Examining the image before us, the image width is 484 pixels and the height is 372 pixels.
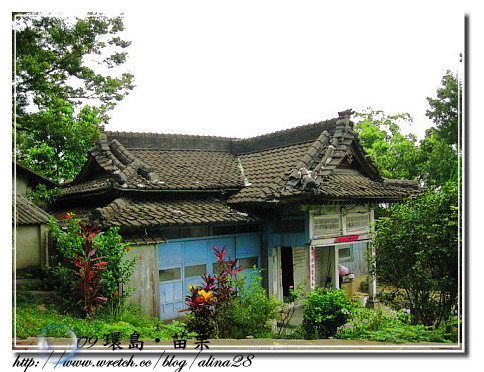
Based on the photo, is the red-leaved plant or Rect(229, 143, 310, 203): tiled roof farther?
Rect(229, 143, 310, 203): tiled roof

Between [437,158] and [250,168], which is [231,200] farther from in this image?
[437,158]

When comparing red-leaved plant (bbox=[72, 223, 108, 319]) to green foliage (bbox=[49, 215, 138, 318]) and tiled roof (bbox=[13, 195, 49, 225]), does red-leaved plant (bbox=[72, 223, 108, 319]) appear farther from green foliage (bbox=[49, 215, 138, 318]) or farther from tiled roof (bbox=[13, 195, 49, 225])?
tiled roof (bbox=[13, 195, 49, 225])

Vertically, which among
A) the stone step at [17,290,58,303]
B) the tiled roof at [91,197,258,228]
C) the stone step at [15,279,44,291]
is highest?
the tiled roof at [91,197,258,228]

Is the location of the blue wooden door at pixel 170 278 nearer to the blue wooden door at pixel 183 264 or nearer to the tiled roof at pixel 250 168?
the blue wooden door at pixel 183 264

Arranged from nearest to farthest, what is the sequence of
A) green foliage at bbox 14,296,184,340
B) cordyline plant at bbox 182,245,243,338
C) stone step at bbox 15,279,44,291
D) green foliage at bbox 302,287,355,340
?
green foliage at bbox 14,296,184,340, cordyline plant at bbox 182,245,243,338, green foliage at bbox 302,287,355,340, stone step at bbox 15,279,44,291

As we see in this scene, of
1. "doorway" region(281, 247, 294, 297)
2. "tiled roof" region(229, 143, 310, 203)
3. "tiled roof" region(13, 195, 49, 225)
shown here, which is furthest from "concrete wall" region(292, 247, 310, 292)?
"tiled roof" region(13, 195, 49, 225)

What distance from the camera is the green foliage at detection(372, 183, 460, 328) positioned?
28.2 feet

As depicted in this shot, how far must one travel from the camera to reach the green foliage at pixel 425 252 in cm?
859

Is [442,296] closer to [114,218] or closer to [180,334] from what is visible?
[180,334]

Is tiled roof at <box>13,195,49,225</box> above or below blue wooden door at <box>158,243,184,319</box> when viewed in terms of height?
above

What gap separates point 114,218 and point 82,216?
6.06 ft

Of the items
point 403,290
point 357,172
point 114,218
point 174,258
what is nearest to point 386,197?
point 357,172

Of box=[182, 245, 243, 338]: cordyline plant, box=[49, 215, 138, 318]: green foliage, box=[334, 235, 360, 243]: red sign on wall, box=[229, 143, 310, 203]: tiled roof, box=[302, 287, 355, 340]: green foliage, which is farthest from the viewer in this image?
box=[334, 235, 360, 243]: red sign on wall

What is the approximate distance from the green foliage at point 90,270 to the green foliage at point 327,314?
3.54m
